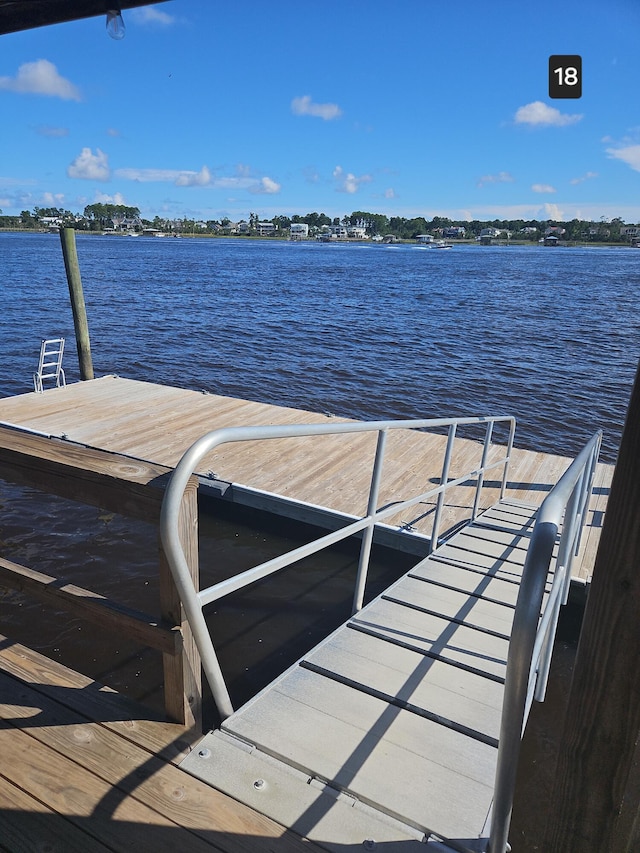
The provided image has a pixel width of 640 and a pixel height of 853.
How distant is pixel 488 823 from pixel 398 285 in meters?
46.6

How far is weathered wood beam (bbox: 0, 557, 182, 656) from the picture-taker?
189 centimetres

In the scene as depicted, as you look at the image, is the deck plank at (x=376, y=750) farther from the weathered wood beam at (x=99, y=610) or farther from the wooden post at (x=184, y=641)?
the weathered wood beam at (x=99, y=610)

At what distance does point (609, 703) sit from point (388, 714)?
1472 mm

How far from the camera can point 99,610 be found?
1998 millimetres

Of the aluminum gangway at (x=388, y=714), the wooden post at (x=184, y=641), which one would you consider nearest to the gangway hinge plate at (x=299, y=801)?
the aluminum gangway at (x=388, y=714)

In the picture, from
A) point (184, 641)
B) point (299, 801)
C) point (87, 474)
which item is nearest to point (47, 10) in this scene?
point (87, 474)

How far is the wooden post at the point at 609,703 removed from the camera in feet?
3.36

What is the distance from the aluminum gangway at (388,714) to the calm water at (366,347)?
966 cm

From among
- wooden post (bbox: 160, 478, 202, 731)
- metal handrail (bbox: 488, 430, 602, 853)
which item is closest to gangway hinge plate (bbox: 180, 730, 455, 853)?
wooden post (bbox: 160, 478, 202, 731)

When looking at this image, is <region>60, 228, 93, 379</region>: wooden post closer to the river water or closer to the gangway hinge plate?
the river water

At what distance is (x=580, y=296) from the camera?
39.1 meters

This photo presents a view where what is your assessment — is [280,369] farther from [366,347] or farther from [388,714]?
[388,714]

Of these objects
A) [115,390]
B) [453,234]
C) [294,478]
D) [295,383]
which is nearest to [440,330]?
[295,383]

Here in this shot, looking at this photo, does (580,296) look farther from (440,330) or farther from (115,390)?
(115,390)
